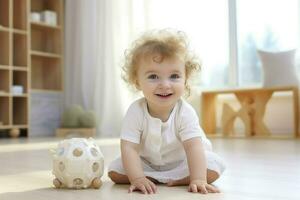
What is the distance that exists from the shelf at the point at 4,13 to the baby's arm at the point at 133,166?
302cm

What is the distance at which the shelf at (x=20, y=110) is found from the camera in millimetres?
3811

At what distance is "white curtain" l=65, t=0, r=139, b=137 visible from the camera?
3715mm

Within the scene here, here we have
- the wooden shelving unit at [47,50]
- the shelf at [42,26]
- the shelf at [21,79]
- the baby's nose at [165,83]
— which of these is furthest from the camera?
the wooden shelving unit at [47,50]

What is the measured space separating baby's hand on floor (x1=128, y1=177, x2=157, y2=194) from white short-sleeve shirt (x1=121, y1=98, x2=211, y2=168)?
104 mm

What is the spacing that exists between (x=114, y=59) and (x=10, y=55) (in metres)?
0.86

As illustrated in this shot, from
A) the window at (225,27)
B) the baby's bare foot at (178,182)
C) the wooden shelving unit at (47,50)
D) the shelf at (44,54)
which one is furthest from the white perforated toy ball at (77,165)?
the wooden shelving unit at (47,50)

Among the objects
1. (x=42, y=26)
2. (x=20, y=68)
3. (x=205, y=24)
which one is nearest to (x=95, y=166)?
(x=205, y=24)

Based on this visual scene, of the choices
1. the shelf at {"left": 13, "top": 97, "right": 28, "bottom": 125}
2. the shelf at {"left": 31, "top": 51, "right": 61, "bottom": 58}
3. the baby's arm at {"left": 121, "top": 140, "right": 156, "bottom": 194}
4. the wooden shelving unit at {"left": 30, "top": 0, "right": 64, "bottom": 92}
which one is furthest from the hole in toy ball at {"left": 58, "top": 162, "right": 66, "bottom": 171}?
the wooden shelving unit at {"left": 30, "top": 0, "right": 64, "bottom": 92}

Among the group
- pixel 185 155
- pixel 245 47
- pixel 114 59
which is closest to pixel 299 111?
pixel 245 47

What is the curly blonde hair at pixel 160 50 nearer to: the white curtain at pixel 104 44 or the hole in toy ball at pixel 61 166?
the hole in toy ball at pixel 61 166

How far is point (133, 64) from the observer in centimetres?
106

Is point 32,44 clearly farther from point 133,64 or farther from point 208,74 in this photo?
point 133,64

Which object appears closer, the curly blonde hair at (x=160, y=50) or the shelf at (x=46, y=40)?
the curly blonde hair at (x=160, y=50)

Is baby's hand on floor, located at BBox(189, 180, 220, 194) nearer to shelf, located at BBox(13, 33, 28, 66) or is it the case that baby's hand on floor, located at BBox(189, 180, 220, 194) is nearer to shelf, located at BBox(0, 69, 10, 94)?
shelf, located at BBox(0, 69, 10, 94)
